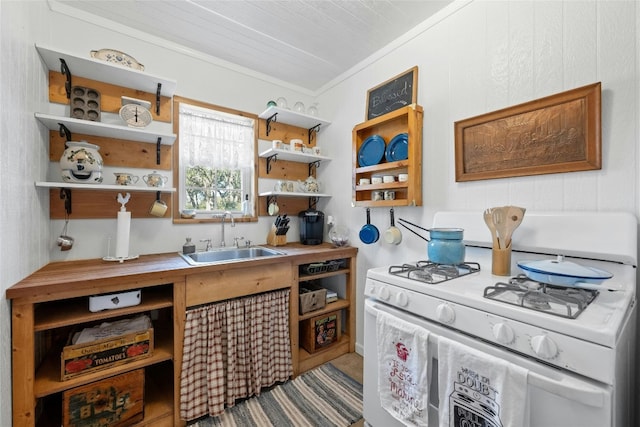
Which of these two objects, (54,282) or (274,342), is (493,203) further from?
(54,282)

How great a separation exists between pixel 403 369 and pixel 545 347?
54 centimetres

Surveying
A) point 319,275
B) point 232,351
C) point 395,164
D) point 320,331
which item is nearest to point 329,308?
point 320,331

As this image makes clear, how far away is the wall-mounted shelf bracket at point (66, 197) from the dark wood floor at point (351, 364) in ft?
7.18

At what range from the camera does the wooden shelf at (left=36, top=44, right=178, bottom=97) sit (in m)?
1.50

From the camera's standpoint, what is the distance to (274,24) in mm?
1850

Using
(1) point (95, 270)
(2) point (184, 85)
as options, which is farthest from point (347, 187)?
(1) point (95, 270)

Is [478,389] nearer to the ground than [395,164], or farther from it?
nearer to the ground

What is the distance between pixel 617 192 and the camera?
112 cm

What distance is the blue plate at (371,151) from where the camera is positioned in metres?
2.05

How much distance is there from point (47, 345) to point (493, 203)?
2752mm

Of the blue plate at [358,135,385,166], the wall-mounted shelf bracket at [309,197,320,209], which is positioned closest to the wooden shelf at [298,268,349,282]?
the wall-mounted shelf bracket at [309,197,320,209]

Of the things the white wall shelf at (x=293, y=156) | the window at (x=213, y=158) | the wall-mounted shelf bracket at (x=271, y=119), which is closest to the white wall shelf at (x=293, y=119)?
the wall-mounted shelf bracket at (x=271, y=119)

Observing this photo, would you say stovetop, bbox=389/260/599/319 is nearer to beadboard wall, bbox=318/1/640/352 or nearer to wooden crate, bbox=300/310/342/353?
beadboard wall, bbox=318/1/640/352

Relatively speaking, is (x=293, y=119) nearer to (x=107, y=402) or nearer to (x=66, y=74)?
(x=66, y=74)
